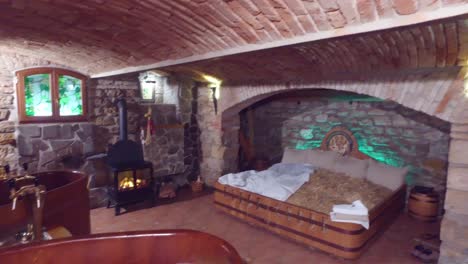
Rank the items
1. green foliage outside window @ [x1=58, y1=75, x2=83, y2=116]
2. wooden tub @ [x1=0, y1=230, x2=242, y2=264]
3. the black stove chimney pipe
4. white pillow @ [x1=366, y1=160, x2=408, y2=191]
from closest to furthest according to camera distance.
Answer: wooden tub @ [x1=0, y1=230, x2=242, y2=264] < white pillow @ [x1=366, y1=160, x2=408, y2=191] < green foliage outside window @ [x1=58, y1=75, x2=83, y2=116] < the black stove chimney pipe

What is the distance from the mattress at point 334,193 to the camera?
3.85 metres

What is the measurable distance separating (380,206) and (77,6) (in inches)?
164

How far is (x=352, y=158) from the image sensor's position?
5062mm

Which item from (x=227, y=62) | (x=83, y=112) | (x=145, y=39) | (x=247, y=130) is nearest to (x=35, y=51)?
(x=83, y=112)

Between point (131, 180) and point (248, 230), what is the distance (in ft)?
7.26

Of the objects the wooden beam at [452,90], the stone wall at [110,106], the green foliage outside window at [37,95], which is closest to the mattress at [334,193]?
the wooden beam at [452,90]

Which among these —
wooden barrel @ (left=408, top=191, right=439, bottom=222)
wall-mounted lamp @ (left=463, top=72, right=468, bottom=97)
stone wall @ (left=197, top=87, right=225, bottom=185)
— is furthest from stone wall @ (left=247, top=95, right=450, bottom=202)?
wall-mounted lamp @ (left=463, top=72, right=468, bottom=97)

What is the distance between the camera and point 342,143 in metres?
5.47

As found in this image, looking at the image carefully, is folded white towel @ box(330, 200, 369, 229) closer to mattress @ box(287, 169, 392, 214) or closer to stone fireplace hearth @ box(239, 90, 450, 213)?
mattress @ box(287, 169, 392, 214)

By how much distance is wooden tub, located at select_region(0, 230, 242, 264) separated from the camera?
4.63ft

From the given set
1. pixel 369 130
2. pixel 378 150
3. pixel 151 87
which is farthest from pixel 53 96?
pixel 378 150

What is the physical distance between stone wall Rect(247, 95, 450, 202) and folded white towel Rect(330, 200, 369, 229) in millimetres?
2250

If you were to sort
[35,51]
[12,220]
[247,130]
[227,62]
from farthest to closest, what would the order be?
[247,130], [227,62], [35,51], [12,220]

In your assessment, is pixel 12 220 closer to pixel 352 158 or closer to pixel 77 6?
pixel 77 6
